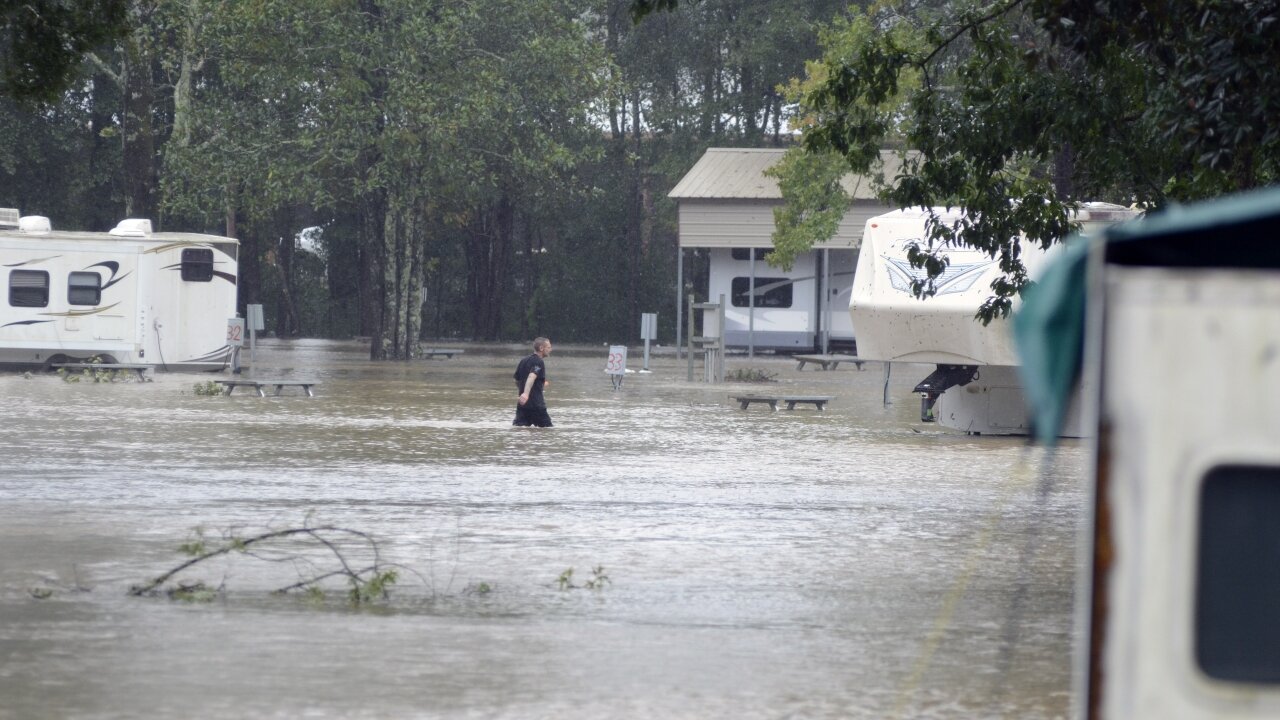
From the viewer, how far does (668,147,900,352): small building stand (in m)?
54.5

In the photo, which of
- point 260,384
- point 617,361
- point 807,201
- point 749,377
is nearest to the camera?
point 260,384

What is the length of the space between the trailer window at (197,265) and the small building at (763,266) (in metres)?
20.2

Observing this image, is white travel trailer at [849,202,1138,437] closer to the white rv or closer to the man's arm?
the man's arm

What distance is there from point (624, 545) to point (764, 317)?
43.0 m

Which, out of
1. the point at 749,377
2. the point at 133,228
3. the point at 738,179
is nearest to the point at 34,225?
the point at 133,228

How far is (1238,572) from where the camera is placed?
316cm

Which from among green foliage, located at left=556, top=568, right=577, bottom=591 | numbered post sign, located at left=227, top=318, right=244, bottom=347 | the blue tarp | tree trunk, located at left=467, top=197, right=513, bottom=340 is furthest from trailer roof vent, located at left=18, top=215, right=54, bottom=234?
the blue tarp

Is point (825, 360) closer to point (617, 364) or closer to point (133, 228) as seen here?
point (617, 364)

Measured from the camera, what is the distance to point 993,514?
1523 cm

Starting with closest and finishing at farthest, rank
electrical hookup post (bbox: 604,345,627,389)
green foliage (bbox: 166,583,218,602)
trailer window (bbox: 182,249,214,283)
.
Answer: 1. green foliage (bbox: 166,583,218,602)
2. electrical hookup post (bbox: 604,345,627,389)
3. trailer window (bbox: 182,249,214,283)

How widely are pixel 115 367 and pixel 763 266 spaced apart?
25.5m

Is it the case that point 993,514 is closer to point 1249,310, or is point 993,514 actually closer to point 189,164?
point 1249,310

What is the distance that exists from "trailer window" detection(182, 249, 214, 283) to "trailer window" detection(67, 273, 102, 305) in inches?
68.8

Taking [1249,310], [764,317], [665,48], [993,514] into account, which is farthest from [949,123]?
[665,48]
